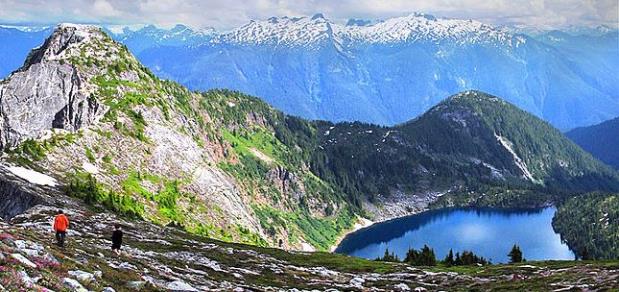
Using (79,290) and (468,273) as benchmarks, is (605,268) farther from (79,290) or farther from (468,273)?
(79,290)

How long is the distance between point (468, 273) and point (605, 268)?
1737 centimetres

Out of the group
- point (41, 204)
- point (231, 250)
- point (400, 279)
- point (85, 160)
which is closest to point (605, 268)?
point (400, 279)

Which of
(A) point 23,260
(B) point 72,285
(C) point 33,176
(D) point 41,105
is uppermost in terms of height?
(D) point 41,105

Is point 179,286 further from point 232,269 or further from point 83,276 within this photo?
point 232,269

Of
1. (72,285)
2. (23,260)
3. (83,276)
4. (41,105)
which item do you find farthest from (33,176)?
(72,285)

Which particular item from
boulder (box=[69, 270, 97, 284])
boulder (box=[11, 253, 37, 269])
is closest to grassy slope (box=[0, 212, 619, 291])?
boulder (box=[69, 270, 97, 284])

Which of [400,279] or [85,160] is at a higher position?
[85,160]

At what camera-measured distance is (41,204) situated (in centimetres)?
9906

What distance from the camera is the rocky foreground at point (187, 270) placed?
120 ft

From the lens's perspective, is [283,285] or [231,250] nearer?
[283,285]

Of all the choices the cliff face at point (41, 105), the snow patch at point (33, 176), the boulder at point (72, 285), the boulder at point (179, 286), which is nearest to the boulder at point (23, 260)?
the boulder at point (72, 285)

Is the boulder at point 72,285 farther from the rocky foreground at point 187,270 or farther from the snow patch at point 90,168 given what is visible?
the snow patch at point 90,168

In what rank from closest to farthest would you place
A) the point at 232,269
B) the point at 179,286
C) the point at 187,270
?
the point at 179,286 → the point at 187,270 → the point at 232,269

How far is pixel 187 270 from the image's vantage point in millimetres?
60875
